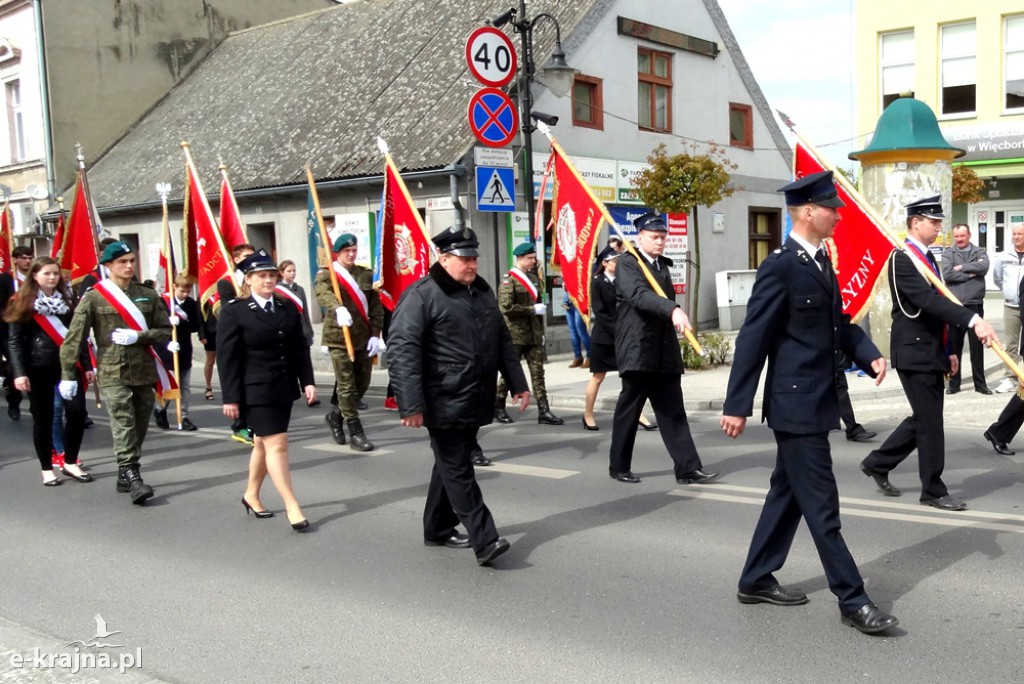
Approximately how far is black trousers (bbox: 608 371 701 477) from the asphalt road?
255mm

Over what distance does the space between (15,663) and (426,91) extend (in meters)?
17.0

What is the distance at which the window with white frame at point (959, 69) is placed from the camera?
27250 mm

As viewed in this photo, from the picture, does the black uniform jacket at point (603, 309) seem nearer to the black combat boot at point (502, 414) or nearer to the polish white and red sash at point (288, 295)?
the black combat boot at point (502, 414)

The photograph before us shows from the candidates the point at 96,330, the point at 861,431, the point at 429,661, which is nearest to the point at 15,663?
the point at 429,661

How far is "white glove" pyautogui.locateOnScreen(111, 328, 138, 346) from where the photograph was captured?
7.36m

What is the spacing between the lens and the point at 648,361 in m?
7.19

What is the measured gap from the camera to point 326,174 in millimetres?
19438

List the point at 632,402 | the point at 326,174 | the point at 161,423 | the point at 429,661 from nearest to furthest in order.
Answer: the point at 429,661 → the point at 632,402 → the point at 161,423 → the point at 326,174

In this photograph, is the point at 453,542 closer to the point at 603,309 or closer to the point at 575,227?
the point at 575,227

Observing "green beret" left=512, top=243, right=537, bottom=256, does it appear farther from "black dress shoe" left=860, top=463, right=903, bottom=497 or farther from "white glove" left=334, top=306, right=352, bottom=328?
"black dress shoe" left=860, top=463, right=903, bottom=497

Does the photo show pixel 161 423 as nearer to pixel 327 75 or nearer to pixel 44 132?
pixel 327 75

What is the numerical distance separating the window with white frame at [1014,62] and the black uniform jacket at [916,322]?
2399 cm

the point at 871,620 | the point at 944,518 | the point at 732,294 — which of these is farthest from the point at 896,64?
the point at 871,620

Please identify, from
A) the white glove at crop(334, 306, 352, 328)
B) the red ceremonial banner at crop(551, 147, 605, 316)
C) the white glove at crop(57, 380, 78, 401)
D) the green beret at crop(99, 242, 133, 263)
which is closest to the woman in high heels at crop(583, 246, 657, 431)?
the red ceremonial banner at crop(551, 147, 605, 316)
